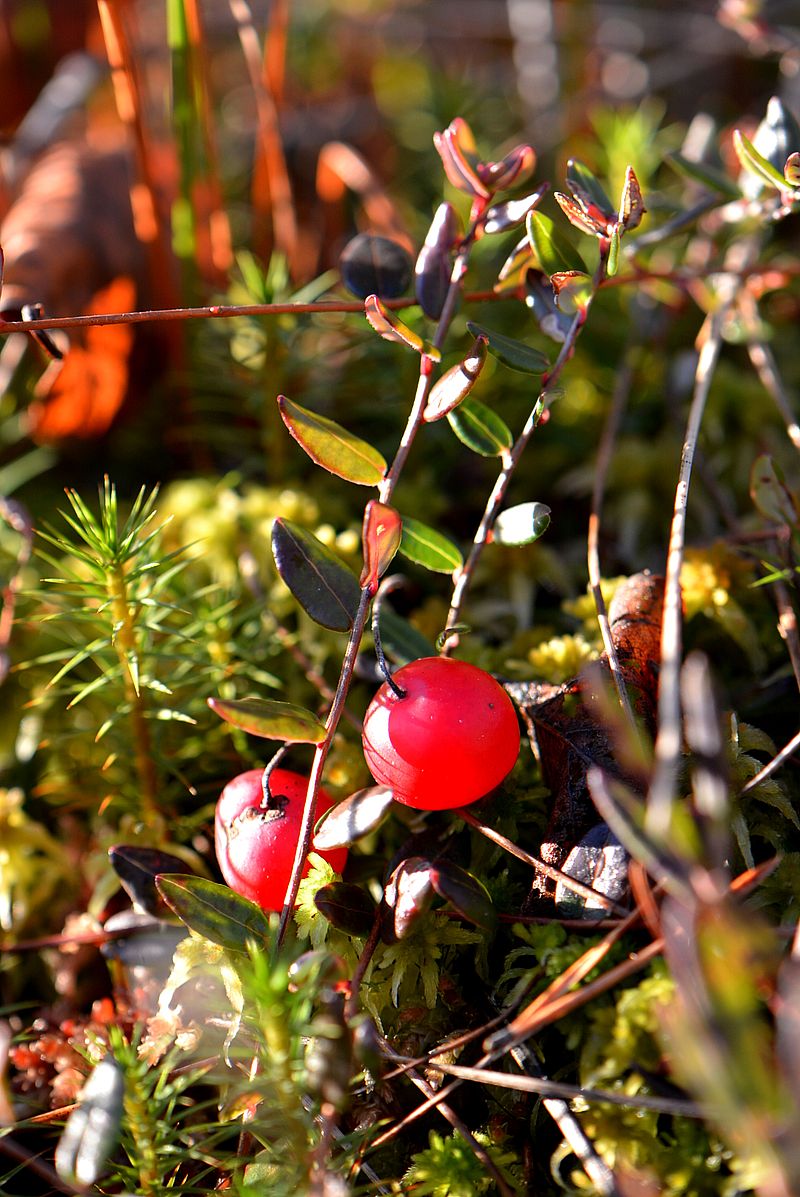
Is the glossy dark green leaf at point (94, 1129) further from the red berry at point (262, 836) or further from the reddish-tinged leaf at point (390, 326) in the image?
the reddish-tinged leaf at point (390, 326)

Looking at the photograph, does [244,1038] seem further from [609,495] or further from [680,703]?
[609,495]

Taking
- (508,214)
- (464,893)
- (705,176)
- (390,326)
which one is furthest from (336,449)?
(705,176)

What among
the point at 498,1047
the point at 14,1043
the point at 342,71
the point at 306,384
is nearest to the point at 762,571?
the point at 498,1047

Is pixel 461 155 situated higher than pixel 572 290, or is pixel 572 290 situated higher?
pixel 461 155

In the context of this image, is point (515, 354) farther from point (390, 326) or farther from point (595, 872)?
point (595, 872)

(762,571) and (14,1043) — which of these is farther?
(762,571)

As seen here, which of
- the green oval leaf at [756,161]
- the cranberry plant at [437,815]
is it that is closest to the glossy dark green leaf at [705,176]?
the cranberry plant at [437,815]
